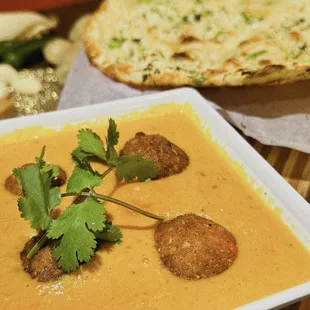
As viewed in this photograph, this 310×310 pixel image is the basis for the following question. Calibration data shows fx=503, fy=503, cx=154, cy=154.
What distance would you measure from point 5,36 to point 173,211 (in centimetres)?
234

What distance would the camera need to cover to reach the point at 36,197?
5.21ft

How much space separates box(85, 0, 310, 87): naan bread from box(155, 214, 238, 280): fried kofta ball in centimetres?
86

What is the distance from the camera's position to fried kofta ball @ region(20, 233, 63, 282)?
→ 1.53 metres

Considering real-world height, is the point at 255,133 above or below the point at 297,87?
below

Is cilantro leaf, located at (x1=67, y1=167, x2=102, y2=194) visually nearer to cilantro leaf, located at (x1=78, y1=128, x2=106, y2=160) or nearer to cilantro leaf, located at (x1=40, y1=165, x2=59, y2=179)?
cilantro leaf, located at (x1=40, y1=165, x2=59, y2=179)

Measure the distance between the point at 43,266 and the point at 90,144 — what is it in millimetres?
551

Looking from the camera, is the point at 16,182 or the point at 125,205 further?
the point at 16,182

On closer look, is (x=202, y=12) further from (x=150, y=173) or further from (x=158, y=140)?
(x=150, y=173)

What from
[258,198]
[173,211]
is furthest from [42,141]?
[258,198]

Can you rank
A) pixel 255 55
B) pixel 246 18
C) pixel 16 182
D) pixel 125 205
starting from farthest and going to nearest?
pixel 246 18 < pixel 255 55 < pixel 16 182 < pixel 125 205

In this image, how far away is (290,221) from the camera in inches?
68.1

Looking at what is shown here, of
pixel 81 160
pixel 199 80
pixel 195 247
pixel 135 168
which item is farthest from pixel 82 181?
pixel 199 80

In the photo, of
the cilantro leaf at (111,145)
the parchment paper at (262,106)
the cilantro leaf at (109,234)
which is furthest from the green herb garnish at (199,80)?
the cilantro leaf at (109,234)

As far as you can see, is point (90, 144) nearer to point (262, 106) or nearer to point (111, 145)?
point (111, 145)
